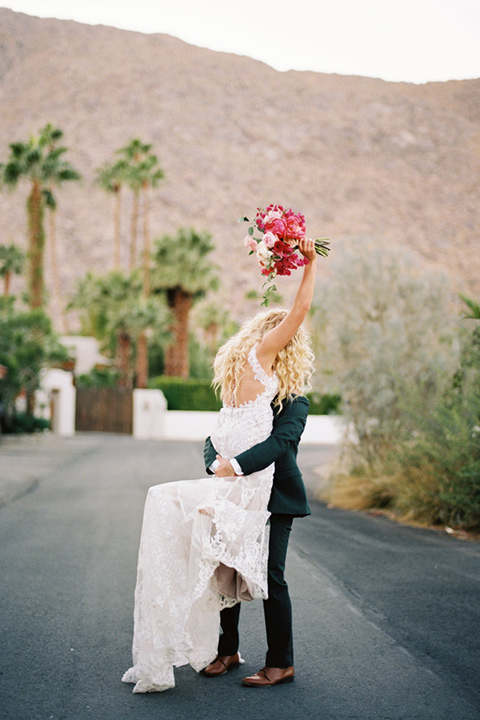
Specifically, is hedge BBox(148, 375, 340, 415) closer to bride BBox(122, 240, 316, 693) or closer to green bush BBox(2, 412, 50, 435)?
green bush BBox(2, 412, 50, 435)

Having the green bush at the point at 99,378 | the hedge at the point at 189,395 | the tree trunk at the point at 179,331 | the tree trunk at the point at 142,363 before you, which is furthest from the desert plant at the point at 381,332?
the green bush at the point at 99,378

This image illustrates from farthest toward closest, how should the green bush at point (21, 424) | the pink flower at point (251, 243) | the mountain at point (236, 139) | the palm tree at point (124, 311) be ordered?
the mountain at point (236, 139)
the palm tree at point (124, 311)
the green bush at point (21, 424)
the pink flower at point (251, 243)

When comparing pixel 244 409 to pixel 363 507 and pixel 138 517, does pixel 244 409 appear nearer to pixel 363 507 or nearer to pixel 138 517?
pixel 138 517

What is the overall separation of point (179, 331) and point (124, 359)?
19.5ft

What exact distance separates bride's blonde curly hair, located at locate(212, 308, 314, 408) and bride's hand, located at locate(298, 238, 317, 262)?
0.38 m

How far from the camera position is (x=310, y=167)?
13362 centimetres

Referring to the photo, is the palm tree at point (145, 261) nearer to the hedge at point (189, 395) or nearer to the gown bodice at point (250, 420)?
the hedge at point (189, 395)

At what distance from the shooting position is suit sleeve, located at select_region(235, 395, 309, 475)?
424 centimetres

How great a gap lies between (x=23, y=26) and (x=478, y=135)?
112339 millimetres

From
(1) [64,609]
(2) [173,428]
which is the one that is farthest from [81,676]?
(2) [173,428]

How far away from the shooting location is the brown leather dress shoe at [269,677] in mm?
4352

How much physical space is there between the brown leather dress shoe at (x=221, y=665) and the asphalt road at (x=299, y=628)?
65mm

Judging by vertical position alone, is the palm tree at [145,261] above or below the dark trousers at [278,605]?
above

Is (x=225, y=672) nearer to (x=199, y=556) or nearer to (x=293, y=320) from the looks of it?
(x=199, y=556)
